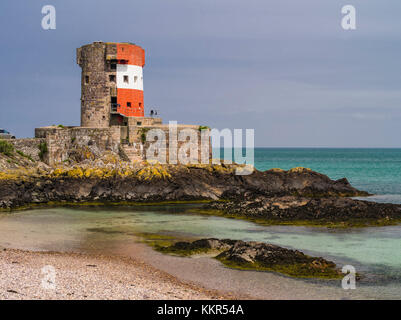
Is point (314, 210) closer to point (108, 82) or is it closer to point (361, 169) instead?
point (108, 82)

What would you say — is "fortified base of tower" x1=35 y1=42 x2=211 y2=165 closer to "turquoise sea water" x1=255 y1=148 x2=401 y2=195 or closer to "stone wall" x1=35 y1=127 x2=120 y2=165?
"stone wall" x1=35 y1=127 x2=120 y2=165

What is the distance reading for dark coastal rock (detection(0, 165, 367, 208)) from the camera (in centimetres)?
2694

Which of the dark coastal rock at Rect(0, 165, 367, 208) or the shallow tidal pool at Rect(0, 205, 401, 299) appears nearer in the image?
the shallow tidal pool at Rect(0, 205, 401, 299)

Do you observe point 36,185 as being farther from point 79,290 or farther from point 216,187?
point 79,290

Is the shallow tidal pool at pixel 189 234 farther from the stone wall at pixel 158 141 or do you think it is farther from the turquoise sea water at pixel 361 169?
the turquoise sea water at pixel 361 169

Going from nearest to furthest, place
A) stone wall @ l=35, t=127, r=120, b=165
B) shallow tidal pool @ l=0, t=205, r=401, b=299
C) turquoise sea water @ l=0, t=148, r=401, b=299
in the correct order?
turquoise sea water @ l=0, t=148, r=401, b=299
shallow tidal pool @ l=0, t=205, r=401, b=299
stone wall @ l=35, t=127, r=120, b=165

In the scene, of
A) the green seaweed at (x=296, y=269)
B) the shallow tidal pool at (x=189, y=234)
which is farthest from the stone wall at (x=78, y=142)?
the green seaweed at (x=296, y=269)

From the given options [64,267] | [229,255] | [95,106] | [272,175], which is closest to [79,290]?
[64,267]

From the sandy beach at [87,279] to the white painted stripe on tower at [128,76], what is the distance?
2144 centimetres

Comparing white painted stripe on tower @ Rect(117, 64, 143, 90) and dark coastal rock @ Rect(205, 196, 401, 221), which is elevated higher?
white painted stripe on tower @ Rect(117, 64, 143, 90)

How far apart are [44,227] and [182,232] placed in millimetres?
5691

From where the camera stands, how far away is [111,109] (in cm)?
3506

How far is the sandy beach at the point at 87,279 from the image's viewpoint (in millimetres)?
10164

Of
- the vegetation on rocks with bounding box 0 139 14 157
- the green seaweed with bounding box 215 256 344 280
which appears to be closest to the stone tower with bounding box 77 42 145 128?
the vegetation on rocks with bounding box 0 139 14 157
